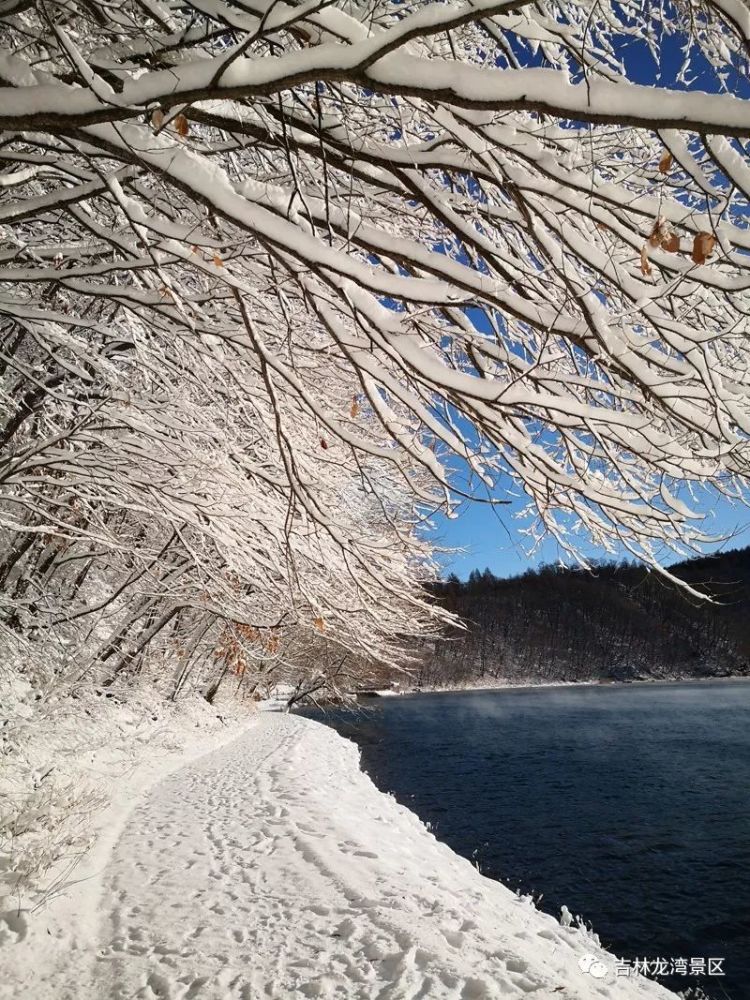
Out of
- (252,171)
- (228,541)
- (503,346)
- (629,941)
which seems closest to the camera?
(503,346)

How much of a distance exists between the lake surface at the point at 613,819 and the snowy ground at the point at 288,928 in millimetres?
2108

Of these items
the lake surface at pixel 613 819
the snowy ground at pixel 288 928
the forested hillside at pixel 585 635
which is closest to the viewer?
the snowy ground at pixel 288 928

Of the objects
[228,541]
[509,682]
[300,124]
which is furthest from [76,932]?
[509,682]

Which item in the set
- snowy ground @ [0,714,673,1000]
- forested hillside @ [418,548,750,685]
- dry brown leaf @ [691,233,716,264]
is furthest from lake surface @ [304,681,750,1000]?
forested hillside @ [418,548,750,685]

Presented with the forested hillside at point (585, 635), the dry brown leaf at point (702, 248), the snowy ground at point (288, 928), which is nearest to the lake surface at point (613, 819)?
the snowy ground at point (288, 928)

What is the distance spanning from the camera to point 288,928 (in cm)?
376

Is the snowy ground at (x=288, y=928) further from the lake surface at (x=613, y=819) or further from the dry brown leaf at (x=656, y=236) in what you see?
the dry brown leaf at (x=656, y=236)

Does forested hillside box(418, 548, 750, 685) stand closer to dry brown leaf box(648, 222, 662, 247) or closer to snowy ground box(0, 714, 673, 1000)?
snowy ground box(0, 714, 673, 1000)

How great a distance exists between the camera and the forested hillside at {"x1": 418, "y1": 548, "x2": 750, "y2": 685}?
71.9 metres

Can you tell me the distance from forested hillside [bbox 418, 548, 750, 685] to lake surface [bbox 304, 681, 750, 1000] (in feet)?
147

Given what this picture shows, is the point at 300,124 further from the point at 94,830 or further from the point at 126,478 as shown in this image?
the point at 94,830

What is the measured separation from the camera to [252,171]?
11.2 ft

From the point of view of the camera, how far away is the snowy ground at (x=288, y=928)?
3.15 metres

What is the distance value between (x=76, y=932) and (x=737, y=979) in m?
5.51
